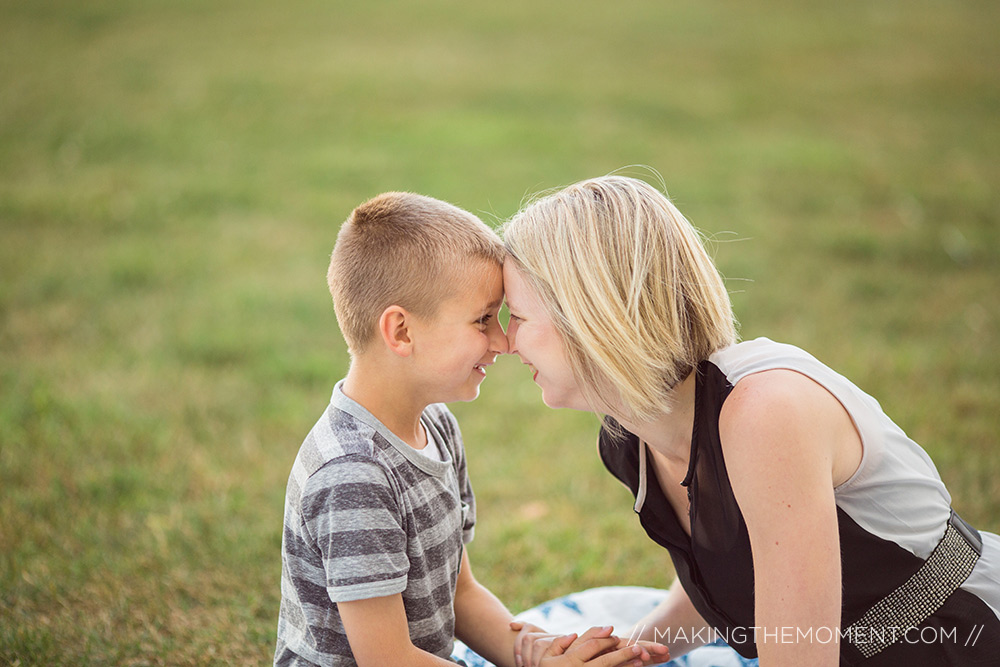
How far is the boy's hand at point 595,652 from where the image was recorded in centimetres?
227

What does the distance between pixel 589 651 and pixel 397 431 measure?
27.8 inches

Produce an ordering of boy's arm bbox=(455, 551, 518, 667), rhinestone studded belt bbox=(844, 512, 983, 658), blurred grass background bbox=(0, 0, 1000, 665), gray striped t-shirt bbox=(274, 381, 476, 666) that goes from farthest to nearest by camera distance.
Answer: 1. blurred grass background bbox=(0, 0, 1000, 665)
2. boy's arm bbox=(455, 551, 518, 667)
3. rhinestone studded belt bbox=(844, 512, 983, 658)
4. gray striped t-shirt bbox=(274, 381, 476, 666)

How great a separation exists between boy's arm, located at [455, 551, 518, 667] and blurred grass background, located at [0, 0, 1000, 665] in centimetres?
88

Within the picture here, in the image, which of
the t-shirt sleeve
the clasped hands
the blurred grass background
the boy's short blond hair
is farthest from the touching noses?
the blurred grass background

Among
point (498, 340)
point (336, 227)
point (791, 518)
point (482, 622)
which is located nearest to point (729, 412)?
point (791, 518)

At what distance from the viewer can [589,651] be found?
227 cm

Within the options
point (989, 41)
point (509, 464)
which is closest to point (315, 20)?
point (989, 41)

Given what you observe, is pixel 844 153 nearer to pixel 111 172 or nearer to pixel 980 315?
pixel 980 315

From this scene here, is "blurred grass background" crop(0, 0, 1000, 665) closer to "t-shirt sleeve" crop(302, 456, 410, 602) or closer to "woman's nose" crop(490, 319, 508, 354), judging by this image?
"t-shirt sleeve" crop(302, 456, 410, 602)

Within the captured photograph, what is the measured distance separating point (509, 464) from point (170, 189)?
189 inches

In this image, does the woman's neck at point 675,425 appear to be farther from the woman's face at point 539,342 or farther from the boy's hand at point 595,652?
the boy's hand at point 595,652

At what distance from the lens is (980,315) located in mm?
6352

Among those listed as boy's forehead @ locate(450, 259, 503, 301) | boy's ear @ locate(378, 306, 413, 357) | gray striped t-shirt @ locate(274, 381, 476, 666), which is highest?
boy's forehead @ locate(450, 259, 503, 301)

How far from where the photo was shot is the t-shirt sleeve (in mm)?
2018
